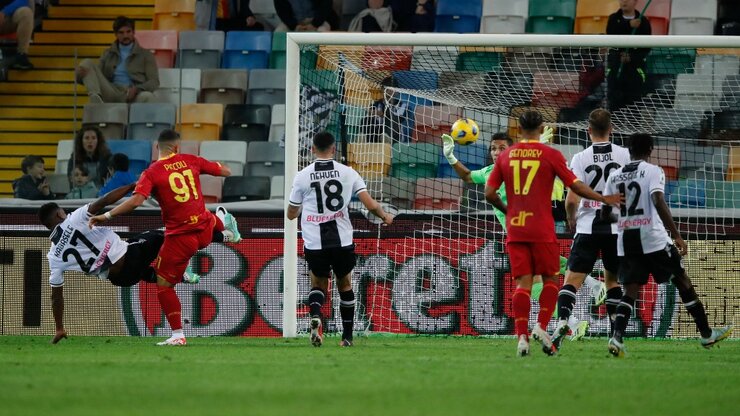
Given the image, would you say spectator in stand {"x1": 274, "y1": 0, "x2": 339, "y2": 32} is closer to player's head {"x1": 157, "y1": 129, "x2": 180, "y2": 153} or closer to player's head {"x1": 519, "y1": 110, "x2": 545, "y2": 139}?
player's head {"x1": 157, "y1": 129, "x2": 180, "y2": 153}

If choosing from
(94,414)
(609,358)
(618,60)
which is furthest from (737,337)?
(94,414)

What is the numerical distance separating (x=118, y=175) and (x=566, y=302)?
7263 millimetres

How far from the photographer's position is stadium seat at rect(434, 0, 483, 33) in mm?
19969

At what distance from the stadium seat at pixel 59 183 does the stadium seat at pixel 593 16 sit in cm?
786

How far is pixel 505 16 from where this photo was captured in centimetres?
1962

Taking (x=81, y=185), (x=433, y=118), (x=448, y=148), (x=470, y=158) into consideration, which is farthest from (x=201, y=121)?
(x=448, y=148)

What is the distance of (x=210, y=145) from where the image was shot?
18344 millimetres

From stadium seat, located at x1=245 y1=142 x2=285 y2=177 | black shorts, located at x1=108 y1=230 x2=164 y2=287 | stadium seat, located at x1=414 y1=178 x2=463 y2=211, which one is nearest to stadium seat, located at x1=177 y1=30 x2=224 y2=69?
stadium seat, located at x1=245 y1=142 x2=285 y2=177

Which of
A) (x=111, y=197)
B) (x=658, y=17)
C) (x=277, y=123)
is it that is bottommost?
(x=111, y=197)

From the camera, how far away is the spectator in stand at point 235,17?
816 inches

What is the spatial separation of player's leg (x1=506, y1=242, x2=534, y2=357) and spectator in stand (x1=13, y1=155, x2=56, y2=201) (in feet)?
27.5

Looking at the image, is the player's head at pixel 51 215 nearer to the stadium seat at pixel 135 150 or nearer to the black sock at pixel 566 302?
the black sock at pixel 566 302

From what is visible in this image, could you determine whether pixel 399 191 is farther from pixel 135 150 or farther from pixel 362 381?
pixel 362 381

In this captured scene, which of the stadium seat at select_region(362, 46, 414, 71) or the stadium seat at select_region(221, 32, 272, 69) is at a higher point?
the stadium seat at select_region(221, 32, 272, 69)
